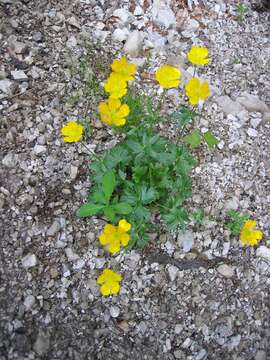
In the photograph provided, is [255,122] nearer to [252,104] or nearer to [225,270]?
[252,104]

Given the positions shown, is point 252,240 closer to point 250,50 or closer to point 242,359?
point 242,359

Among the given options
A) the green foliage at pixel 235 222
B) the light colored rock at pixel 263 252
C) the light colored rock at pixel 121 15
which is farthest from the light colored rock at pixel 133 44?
the light colored rock at pixel 263 252

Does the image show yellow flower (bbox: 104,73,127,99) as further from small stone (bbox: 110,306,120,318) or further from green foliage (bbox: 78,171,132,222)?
small stone (bbox: 110,306,120,318)

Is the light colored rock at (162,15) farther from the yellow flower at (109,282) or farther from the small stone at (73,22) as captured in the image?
the yellow flower at (109,282)

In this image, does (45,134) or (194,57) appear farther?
(45,134)

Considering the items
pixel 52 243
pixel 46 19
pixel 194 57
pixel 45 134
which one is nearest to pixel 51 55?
pixel 46 19
